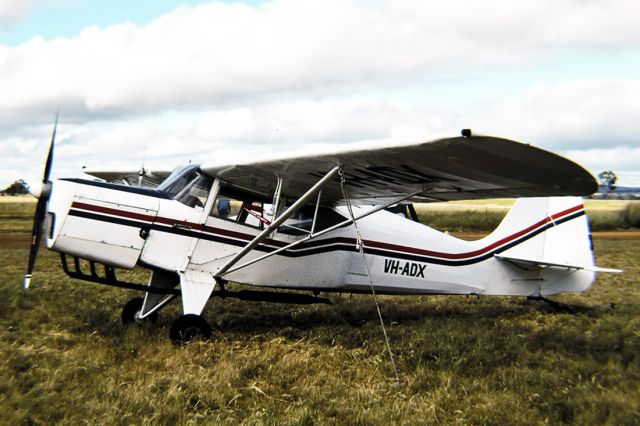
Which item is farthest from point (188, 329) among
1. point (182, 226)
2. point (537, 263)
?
point (537, 263)

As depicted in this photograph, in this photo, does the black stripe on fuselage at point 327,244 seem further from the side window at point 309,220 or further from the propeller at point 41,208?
the propeller at point 41,208

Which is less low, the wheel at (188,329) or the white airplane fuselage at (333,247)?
the white airplane fuselage at (333,247)

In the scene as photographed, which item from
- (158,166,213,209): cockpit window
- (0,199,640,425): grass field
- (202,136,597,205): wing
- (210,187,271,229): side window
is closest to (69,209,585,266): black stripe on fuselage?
(210,187,271,229): side window

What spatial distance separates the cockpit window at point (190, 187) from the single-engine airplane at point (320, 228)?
0.01m

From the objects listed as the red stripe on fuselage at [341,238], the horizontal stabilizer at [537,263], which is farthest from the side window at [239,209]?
the horizontal stabilizer at [537,263]

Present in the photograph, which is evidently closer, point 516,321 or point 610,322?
point 610,322

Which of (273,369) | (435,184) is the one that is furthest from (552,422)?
(435,184)

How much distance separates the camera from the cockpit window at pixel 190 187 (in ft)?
21.8

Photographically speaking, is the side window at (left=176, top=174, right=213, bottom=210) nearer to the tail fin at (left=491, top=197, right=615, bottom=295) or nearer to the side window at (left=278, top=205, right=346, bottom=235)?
the side window at (left=278, top=205, right=346, bottom=235)

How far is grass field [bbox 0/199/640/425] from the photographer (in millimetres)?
3955

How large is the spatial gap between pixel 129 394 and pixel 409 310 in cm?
519

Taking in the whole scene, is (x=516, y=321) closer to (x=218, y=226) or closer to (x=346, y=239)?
(x=346, y=239)

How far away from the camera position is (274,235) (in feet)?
23.1

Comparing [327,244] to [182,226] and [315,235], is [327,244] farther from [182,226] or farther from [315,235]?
[182,226]
